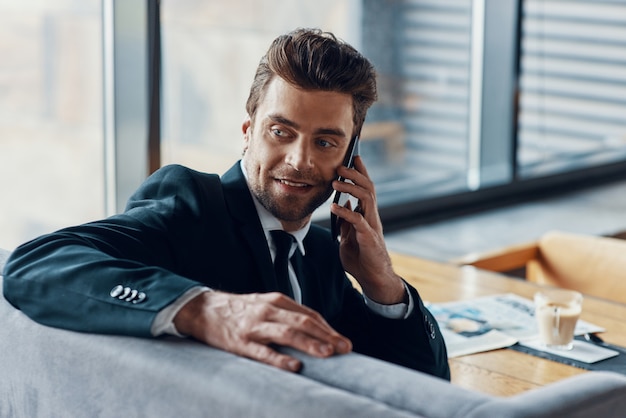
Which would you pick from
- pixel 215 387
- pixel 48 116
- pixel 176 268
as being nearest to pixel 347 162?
pixel 176 268

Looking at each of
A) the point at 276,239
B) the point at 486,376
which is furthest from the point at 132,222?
the point at 486,376

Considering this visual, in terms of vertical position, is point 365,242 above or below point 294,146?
below

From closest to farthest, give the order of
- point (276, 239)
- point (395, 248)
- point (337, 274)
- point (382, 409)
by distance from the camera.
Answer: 1. point (382, 409)
2. point (276, 239)
3. point (337, 274)
4. point (395, 248)

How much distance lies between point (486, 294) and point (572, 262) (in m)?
0.60

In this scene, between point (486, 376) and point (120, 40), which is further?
point (120, 40)

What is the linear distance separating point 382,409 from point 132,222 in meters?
0.66

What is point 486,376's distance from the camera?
A: 199 cm

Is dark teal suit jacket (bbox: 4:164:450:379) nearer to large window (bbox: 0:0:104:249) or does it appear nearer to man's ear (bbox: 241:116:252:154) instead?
man's ear (bbox: 241:116:252:154)

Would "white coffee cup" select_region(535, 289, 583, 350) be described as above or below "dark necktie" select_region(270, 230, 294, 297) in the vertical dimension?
below

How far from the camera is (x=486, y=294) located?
2.59 meters

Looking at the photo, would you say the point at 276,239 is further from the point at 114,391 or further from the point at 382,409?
the point at 382,409

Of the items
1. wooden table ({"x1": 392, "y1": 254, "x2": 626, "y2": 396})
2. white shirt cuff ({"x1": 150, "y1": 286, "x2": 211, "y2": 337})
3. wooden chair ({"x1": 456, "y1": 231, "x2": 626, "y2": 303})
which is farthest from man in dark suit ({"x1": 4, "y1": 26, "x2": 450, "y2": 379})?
wooden chair ({"x1": 456, "y1": 231, "x2": 626, "y2": 303})

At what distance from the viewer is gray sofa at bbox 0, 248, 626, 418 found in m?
1.13

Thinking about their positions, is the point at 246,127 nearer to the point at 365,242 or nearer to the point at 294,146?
the point at 294,146
